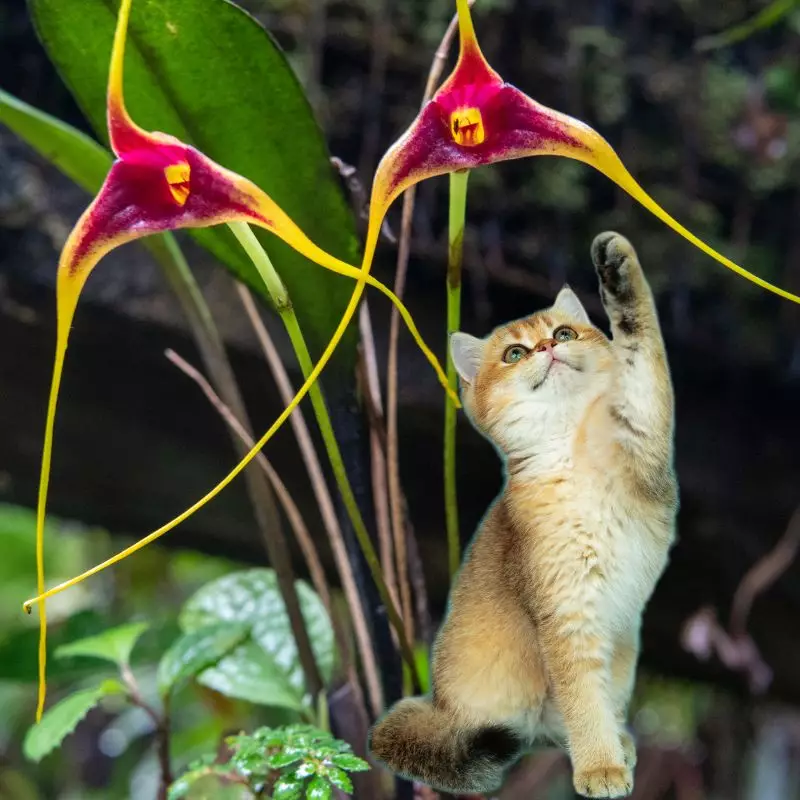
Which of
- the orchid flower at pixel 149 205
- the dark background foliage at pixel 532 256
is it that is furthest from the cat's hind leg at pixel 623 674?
the dark background foliage at pixel 532 256

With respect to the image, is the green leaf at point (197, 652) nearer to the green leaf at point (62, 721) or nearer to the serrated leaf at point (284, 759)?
the green leaf at point (62, 721)

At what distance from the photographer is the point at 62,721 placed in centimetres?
59

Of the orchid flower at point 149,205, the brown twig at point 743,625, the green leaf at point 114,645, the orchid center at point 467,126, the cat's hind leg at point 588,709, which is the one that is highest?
the orchid center at point 467,126

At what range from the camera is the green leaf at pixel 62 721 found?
575mm

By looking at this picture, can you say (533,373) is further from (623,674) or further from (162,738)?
(162,738)

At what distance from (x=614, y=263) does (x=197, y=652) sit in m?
0.42

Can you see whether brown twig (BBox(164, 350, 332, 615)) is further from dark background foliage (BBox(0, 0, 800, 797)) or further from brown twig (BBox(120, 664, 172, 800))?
dark background foliage (BBox(0, 0, 800, 797))

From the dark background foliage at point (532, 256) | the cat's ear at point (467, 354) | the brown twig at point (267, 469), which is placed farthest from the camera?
the dark background foliage at point (532, 256)

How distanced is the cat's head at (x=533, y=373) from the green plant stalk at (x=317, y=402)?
8 cm

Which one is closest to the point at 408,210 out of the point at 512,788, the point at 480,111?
the point at 480,111

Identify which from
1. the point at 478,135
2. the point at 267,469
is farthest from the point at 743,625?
the point at 478,135

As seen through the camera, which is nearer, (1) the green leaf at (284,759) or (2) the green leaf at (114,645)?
(1) the green leaf at (284,759)

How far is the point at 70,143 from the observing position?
1.77 feet

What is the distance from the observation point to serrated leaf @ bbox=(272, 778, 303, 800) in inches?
16.5
